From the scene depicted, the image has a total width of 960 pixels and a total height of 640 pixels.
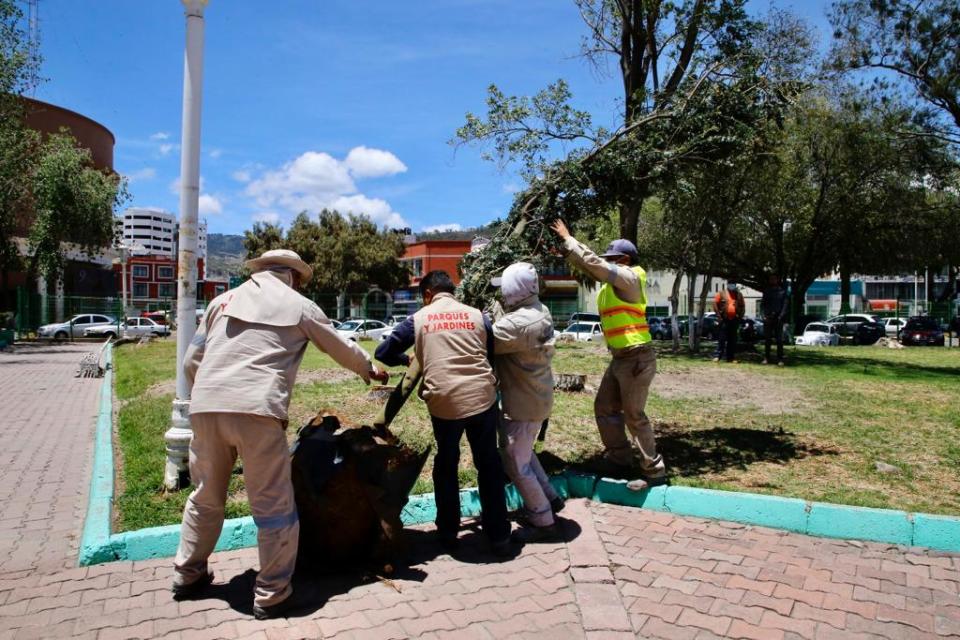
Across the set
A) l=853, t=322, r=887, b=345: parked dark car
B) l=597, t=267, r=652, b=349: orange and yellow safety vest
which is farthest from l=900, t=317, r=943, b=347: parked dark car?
l=597, t=267, r=652, b=349: orange and yellow safety vest

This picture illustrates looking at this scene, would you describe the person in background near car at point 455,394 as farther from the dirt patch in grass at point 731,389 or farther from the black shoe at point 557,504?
the dirt patch in grass at point 731,389

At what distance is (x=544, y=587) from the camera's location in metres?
3.64

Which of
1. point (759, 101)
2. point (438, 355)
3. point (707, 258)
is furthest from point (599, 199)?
point (707, 258)

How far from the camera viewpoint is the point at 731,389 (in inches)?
402

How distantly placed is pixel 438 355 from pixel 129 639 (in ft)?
6.69

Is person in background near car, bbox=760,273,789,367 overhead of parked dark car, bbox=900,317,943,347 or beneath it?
overhead

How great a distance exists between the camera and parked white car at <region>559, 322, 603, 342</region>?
93.6 ft

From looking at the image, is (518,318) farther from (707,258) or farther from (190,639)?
(707,258)

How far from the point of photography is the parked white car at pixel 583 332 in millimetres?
28527

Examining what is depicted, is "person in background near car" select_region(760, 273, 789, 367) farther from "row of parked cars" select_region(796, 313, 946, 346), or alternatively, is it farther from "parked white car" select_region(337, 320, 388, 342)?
"parked white car" select_region(337, 320, 388, 342)

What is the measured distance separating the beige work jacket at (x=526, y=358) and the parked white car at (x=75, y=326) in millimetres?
32927

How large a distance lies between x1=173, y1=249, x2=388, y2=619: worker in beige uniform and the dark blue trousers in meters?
0.95

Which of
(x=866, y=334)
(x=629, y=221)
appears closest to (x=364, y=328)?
(x=866, y=334)

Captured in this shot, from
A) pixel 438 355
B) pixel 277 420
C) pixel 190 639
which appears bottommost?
pixel 190 639
